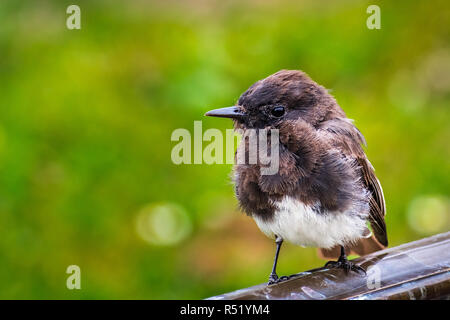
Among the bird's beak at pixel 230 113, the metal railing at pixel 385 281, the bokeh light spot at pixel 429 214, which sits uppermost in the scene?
the bird's beak at pixel 230 113

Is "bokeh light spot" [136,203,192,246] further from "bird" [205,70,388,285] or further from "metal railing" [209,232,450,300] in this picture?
"metal railing" [209,232,450,300]

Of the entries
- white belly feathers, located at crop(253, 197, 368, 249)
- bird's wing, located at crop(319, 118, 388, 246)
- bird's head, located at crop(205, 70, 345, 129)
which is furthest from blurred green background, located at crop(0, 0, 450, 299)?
bird's head, located at crop(205, 70, 345, 129)

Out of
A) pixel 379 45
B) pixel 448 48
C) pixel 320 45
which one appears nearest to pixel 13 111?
pixel 320 45

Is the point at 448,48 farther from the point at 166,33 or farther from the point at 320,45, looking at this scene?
the point at 166,33

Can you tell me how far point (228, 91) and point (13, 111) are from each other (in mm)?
1330

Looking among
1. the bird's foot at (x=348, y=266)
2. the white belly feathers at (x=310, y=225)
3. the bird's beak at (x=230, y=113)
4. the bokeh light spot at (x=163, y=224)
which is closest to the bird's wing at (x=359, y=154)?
the white belly feathers at (x=310, y=225)

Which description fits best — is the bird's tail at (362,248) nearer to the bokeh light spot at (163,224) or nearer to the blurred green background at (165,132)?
the blurred green background at (165,132)

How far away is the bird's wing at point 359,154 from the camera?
3.18 meters

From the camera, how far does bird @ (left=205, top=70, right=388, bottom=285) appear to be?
3.02 m

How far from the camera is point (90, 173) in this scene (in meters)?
4.18

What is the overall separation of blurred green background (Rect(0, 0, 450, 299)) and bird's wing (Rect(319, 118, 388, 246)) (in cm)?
77

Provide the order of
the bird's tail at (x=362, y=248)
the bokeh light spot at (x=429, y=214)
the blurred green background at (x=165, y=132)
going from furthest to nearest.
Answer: the bokeh light spot at (x=429, y=214) → the blurred green background at (x=165, y=132) → the bird's tail at (x=362, y=248)

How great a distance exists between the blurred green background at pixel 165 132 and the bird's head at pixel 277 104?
3.67ft

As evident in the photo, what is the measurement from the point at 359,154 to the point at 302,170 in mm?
399
